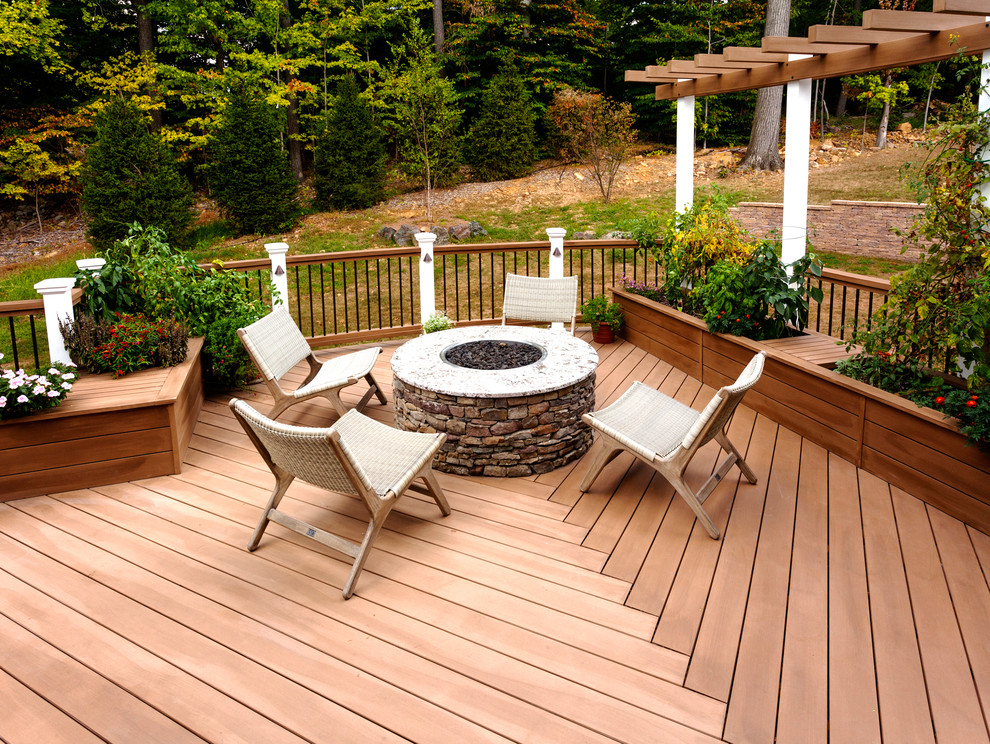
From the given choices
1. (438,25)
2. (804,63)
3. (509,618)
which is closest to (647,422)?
(509,618)

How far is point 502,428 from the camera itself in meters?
3.81

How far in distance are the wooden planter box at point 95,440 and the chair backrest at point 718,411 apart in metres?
2.75

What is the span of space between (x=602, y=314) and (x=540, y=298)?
2.97ft

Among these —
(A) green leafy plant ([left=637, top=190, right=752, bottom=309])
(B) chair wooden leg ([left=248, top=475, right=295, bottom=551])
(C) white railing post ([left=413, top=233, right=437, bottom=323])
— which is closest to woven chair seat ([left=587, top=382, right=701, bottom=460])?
(B) chair wooden leg ([left=248, top=475, right=295, bottom=551])

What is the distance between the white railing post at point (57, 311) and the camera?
4293 millimetres

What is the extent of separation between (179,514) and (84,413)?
78 cm

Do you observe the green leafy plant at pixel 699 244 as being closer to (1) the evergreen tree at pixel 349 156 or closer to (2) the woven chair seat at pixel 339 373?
(2) the woven chair seat at pixel 339 373

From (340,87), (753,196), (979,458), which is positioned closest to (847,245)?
(753,196)

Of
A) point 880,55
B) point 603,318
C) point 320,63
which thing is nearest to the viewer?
point 880,55

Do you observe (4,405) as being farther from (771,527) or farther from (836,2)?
(836,2)

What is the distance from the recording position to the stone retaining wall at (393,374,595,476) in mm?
3793

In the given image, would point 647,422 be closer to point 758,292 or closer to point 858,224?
point 758,292

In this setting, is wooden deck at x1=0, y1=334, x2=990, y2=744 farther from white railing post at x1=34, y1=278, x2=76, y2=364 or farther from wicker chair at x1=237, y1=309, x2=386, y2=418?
white railing post at x1=34, y1=278, x2=76, y2=364

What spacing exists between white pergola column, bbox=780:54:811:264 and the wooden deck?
2.02m
